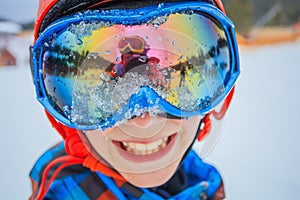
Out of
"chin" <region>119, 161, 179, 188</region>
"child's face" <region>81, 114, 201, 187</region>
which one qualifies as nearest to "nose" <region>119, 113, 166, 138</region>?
"child's face" <region>81, 114, 201, 187</region>

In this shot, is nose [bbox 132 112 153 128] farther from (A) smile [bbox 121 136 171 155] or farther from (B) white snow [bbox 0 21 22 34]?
(B) white snow [bbox 0 21 22 34]

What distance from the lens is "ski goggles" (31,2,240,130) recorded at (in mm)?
687

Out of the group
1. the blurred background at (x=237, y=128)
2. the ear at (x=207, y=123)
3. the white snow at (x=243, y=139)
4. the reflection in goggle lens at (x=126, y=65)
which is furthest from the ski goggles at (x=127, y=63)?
the white snow at (x=243, y=139)

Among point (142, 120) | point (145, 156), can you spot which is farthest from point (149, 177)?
point (142, 120)

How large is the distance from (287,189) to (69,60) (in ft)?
2.89

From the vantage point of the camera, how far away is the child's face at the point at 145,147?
2.44 ft

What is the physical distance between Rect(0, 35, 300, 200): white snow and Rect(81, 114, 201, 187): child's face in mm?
483

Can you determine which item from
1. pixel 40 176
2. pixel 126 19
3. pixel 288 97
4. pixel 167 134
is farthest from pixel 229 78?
pixel 288 97

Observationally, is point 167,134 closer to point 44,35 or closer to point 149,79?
point 149,79

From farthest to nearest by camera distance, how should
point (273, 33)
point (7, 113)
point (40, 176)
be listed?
point (273, 33) < point (7, 113) < point (40, 176)

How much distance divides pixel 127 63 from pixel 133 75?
Answer: 3 centimetres

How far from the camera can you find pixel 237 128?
1713 millimetres

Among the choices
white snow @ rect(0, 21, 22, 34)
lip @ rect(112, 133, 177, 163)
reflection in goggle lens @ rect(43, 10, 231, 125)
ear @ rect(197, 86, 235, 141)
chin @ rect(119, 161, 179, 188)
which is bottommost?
chin @ rect(119, 161, 179, 188)

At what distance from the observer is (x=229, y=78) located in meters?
0.85
